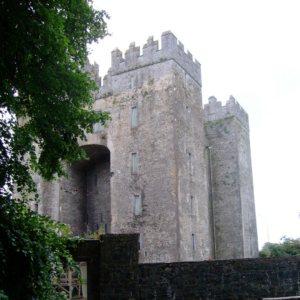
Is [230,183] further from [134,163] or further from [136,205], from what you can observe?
[136,205]

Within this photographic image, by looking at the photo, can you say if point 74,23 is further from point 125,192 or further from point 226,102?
point 226,102

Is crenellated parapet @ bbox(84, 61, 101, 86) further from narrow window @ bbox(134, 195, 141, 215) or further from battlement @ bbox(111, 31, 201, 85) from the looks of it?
narrow window @ bbox(134, 195, 141, 215)

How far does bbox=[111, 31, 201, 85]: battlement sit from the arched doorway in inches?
224

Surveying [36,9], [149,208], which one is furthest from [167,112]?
[36,9]

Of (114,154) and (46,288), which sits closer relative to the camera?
(46,288)

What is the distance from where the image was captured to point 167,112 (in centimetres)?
2406

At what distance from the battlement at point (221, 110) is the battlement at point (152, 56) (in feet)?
20.2

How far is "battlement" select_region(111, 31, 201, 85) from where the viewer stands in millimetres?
25078

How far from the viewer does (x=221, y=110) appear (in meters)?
32.9

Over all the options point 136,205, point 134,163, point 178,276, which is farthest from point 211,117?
point 178,276

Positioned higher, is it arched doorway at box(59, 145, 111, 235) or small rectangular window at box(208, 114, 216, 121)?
small rectangular window at box(208, 114, 216, 121)

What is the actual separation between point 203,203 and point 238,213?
15.3ft

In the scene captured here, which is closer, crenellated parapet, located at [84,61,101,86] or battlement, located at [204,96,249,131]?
crenellated parapet, located at [84,61,101,86]

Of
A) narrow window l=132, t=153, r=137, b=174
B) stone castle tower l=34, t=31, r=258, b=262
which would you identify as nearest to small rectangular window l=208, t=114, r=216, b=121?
stone castle tower l=34, t=31, r=258, b=262
